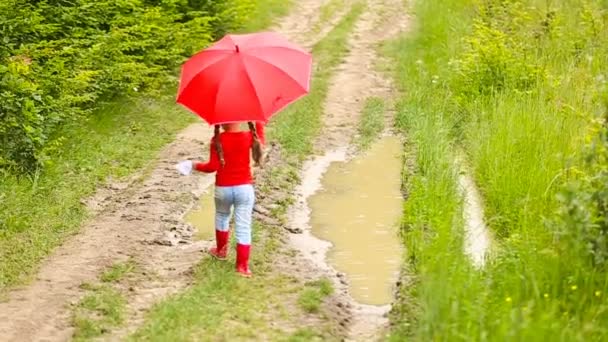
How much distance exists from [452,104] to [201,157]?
131 inches

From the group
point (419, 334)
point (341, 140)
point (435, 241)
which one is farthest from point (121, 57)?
point (419, 334)

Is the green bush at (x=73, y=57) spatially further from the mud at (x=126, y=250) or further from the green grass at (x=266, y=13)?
the green grass at (x=266, y=13)

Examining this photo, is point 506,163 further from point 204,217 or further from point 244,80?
point 244,80

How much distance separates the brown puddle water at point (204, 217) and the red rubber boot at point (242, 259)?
1155mm

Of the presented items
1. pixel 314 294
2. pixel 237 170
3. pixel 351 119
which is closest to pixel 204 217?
pixel 237 170

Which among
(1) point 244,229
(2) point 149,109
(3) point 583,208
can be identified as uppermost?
(3) point 583,208

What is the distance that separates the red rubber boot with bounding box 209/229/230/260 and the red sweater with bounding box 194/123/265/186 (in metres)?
0.53

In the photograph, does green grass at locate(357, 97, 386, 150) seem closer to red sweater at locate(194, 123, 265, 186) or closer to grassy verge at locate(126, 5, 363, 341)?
grassy verge at locate(126, 5, 363, 341)

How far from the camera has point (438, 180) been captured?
367 inches

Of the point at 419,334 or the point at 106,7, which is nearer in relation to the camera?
the point at 419,334

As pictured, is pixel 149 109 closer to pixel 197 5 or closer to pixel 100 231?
pixel 197 5

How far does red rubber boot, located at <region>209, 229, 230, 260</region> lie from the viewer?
25.2 ft

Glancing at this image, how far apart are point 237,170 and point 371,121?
5482mm

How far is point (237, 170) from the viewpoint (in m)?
7.27
